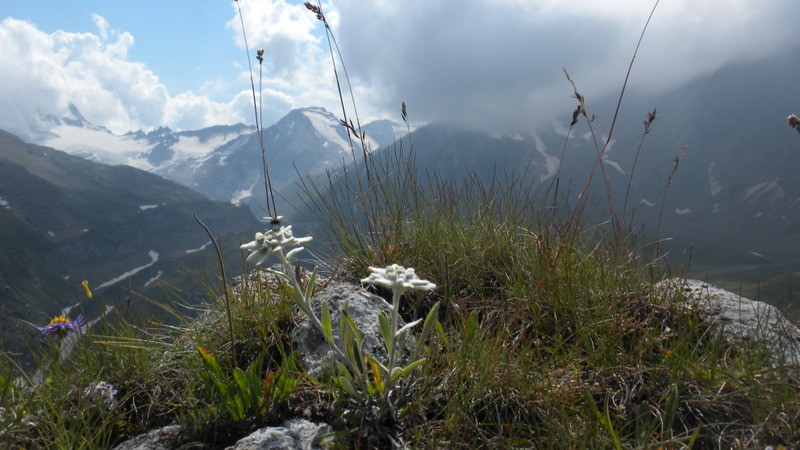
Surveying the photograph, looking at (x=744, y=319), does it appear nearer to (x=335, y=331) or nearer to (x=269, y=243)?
(x=335, y=331)

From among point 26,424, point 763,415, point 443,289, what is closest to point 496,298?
point 443,289

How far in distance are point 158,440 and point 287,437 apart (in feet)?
2.85

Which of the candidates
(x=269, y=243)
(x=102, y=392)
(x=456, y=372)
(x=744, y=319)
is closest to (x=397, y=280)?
(x=269, y=243)

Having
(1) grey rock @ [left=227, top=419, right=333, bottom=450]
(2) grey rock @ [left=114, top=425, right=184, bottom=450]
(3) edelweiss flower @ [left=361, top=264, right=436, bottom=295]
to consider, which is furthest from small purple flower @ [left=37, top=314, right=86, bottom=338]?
(3) edelweiss flower @ [left=361, top=264, right=436, bottom=295]

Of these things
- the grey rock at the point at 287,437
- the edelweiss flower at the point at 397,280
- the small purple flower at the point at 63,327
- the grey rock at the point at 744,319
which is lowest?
the grey rock at the point at 744,319

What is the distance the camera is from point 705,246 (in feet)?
641

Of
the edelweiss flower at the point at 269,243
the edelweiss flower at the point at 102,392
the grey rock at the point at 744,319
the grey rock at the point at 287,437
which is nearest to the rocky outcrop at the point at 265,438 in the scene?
the grey rock at the point at 287,437

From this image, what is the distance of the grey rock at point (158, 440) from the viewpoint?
8.05ft

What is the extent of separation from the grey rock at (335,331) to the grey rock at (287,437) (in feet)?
1.34

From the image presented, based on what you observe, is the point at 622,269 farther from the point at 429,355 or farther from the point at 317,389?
the point at 317,389

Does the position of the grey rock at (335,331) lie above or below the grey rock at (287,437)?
above

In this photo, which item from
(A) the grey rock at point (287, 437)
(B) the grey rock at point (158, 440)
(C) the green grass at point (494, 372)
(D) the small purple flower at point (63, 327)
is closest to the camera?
(A) the grey rock at point (287, 437)

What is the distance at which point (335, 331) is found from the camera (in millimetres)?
3145

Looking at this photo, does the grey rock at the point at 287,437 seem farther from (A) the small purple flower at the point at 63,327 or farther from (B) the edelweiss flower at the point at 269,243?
(A) the small purple flower at the point at 63,327
